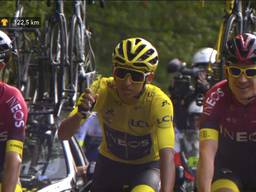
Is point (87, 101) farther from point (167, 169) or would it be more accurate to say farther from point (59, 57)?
point (59, 57)

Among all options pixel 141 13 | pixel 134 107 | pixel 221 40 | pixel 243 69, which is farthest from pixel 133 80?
pixel 141 13

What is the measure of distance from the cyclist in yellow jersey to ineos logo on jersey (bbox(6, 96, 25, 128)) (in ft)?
1.89

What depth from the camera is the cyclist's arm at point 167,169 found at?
656cm

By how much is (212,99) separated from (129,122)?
0.81 m

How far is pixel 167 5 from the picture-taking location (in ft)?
75.0

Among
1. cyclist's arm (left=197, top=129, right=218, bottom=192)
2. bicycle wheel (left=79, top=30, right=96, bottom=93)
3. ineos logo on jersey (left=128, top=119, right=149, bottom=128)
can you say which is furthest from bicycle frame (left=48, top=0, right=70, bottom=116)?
cyclist's arm (left=197, top=129, right=218, bottom=192)

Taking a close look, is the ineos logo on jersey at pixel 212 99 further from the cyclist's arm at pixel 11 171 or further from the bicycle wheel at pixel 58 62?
the bicycle wheel at pixel 58 62

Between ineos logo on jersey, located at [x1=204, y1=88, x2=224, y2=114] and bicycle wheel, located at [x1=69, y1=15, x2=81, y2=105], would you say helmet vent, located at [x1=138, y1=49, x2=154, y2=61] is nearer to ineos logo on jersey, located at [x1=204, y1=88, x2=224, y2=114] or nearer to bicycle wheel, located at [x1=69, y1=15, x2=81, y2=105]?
ineos logo on jersey, located at [x1=204, y1=88, x2=224, y2=114]

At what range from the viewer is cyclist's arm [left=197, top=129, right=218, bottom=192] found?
643cm

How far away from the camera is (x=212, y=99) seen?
6777mm

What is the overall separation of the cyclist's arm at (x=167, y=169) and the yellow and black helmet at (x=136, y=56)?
2.25 ft

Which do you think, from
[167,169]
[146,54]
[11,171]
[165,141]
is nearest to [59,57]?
[146,54]

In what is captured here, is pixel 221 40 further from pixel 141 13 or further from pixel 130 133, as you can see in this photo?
pixel 141 13

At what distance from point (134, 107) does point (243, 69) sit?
0.97 metres
